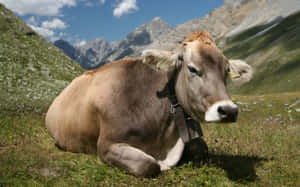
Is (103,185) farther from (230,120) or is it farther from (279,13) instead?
(279,13)

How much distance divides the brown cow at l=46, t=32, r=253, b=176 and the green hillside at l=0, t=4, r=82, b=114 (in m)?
7.36

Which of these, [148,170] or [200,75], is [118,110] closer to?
[148,170]

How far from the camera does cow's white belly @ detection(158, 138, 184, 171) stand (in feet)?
21.8

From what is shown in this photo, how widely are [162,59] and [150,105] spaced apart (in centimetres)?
124

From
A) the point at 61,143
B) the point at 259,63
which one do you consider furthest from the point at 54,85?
the point at 259,63

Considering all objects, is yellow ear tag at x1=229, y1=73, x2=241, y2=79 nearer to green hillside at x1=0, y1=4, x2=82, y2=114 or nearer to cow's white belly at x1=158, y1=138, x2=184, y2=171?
cow's white belly at x1=158, y1=138, x2=184, y2=171

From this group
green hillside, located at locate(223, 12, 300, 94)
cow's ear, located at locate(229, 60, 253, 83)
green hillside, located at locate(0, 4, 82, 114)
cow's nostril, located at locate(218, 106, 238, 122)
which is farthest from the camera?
green hillside, located at locate(223, 12, 300, 94)

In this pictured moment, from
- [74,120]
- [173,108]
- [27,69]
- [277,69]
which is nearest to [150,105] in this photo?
[173,108]

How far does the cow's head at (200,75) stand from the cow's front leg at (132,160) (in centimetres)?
145

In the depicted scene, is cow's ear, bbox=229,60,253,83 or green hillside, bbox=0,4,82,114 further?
green hillside, bbox=0,4,82,114

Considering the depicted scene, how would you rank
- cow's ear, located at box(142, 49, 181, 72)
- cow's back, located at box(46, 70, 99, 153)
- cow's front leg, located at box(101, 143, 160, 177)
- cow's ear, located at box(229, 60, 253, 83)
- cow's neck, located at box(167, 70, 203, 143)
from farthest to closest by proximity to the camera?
cow's back, located at box(46, 70, 99, 153) < cow's ear, located at box(229, 60, 253, 83) < cow's neck, located at box(167, 70, 203, 143) < cow's ear, located at box(142, 49, 181, 72) < cow's front leg, located at box(101, 143, 160, 177)

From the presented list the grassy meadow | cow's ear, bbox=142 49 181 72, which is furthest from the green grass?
cow's ear, bbox=142 49 181 72

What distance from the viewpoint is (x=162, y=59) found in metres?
6.39

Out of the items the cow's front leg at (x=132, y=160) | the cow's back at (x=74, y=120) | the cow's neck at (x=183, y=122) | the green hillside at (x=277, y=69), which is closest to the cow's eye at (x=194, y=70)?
the cow's neck at (x=183, y=122)
